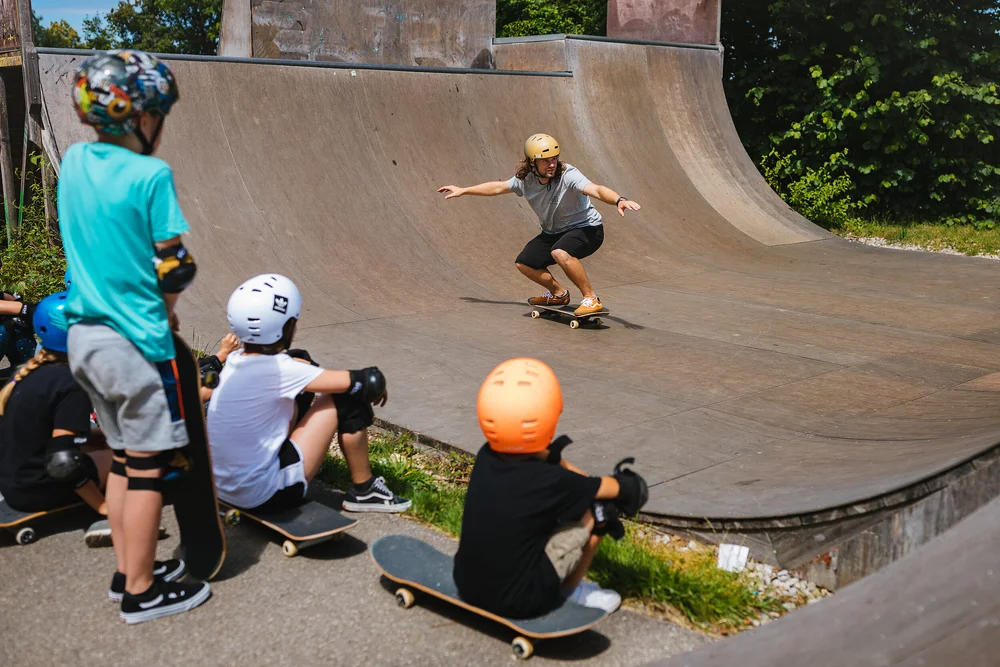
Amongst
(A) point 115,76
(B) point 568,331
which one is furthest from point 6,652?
(B) point 568,331

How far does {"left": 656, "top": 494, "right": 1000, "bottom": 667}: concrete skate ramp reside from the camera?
2244mm

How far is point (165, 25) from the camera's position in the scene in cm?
5653

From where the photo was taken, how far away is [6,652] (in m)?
2.96

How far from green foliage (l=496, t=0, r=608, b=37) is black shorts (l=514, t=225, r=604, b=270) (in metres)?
14.0

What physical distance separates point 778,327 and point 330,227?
4.08 m

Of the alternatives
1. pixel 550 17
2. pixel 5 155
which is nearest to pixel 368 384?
pixel 5 155

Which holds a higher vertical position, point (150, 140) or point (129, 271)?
point (150, 140)

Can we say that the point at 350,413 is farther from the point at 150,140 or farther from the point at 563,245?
the point at 563,245

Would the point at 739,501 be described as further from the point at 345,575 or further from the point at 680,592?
the point at 345,575

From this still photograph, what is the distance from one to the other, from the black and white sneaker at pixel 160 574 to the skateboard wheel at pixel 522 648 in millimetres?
1259

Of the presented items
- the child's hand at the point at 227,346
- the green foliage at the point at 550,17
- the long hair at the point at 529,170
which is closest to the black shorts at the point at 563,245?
the long hair at the point at 529,170

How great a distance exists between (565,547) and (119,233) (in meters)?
1.67

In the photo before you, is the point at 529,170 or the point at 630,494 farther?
the point at 529,170

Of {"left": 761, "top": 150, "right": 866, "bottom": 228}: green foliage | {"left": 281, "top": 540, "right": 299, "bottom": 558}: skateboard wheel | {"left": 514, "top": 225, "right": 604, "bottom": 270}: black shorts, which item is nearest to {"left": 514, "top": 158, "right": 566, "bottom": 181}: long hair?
{"left": 514, "top": 225, "right": 604, "bottom": 270}: black shorts
